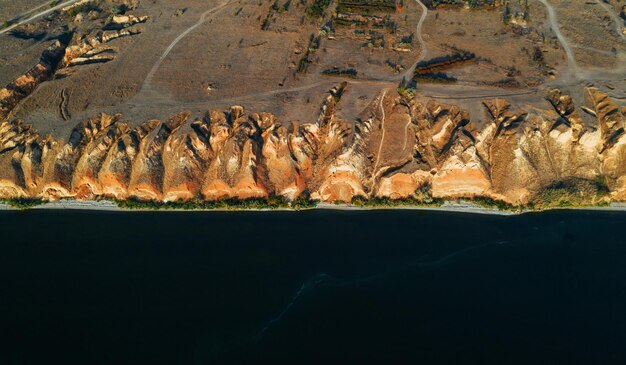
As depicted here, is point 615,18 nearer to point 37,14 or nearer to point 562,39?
point 562,39

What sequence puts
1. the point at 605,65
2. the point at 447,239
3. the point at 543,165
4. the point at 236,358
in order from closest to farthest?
the point at 236,358 < the point at 447,239 < the point at 543,165 < the point at 605,65

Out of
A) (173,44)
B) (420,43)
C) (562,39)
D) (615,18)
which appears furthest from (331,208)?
(615,18)

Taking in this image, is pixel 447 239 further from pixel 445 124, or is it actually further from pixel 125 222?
pixel 125 222

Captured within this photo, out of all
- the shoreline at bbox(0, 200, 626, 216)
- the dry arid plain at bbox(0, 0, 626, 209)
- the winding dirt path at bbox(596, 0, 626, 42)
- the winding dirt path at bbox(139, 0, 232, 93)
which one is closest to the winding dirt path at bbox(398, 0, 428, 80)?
the dry arid plain at bbox(0, 0, 626, 209)

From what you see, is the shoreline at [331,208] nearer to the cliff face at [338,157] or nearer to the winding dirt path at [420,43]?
the cliff face at [338,157]

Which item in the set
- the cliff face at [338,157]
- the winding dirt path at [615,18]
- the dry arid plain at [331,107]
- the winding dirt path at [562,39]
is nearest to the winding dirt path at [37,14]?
the dry arid plain at [331,107]

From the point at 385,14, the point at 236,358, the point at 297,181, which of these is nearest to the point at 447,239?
the point at 297,181
